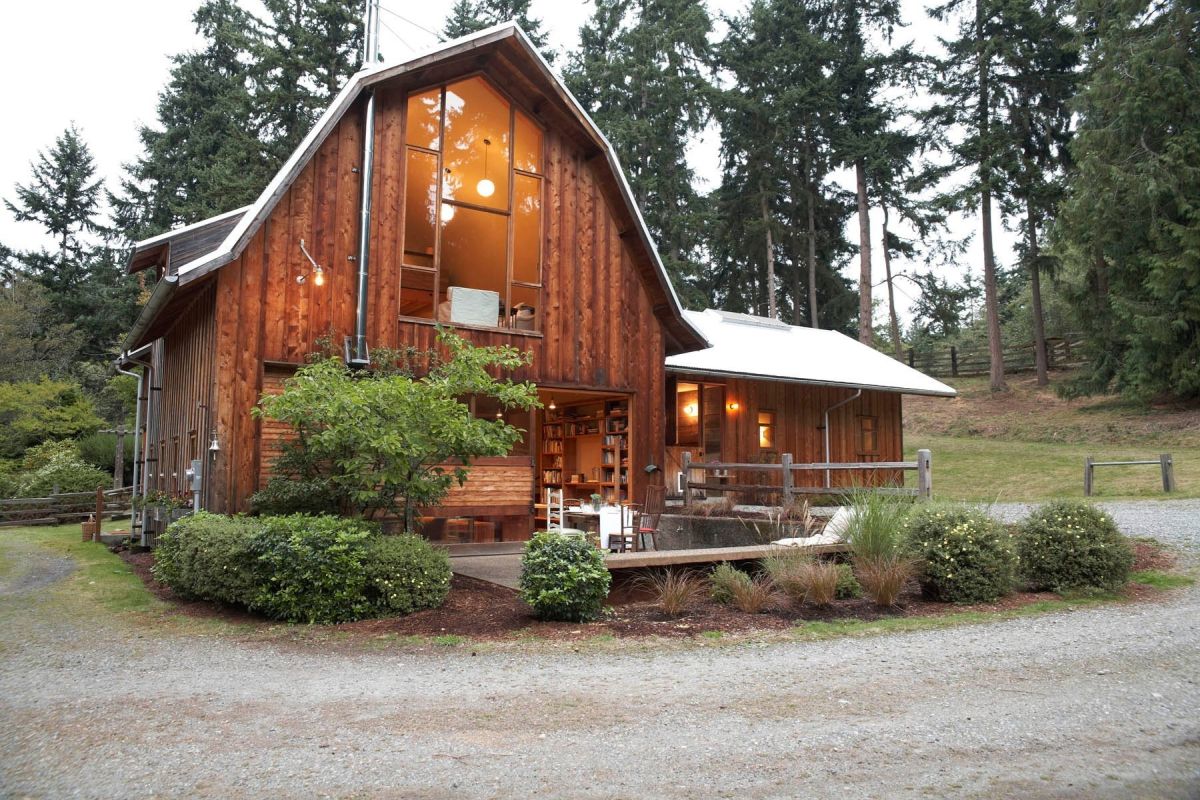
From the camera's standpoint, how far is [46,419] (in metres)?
25.6

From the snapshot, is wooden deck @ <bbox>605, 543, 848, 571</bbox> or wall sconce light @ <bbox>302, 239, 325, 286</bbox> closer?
wooden deck @ <bbox>605, 543, 848, 571</bbox>

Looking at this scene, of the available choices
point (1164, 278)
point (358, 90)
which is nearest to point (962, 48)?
point (1164, 278)

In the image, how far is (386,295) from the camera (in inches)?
430

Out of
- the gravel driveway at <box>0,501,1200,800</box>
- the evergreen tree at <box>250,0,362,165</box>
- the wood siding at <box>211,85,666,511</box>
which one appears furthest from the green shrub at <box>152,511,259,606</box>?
the evergreen tree at <box>250,0,362,165</box>

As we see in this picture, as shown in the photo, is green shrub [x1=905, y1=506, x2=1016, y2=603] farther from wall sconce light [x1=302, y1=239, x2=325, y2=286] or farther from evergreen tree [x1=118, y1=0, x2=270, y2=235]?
evergreen tree [x1=118, y1=0, x2=270, y2=235]

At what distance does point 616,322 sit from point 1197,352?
1961 cm

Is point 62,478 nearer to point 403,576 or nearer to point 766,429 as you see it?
point 766,429

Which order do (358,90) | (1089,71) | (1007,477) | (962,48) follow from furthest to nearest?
(962,48), (1089,71), (1007,477), (358,90)

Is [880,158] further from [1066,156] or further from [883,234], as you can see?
[1066,156]

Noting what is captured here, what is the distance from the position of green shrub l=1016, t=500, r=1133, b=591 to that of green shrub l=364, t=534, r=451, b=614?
5977 mm

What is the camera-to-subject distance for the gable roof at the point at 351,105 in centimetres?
958

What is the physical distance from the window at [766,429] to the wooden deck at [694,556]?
30.5 feet

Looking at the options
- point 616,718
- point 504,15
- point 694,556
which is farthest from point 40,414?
point 616,718

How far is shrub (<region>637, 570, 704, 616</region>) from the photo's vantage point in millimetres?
7605
